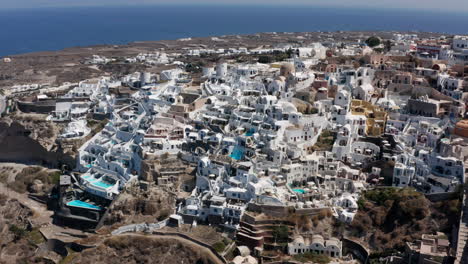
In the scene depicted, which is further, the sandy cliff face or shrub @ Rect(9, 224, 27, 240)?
the sandy cliff face

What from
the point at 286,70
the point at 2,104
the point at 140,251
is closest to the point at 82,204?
the point at 140,251

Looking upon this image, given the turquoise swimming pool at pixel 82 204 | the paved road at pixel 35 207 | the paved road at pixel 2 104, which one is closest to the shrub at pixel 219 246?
the turquoise swimming pool at pixel 82 204

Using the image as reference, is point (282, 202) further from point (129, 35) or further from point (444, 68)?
point (129, 35)

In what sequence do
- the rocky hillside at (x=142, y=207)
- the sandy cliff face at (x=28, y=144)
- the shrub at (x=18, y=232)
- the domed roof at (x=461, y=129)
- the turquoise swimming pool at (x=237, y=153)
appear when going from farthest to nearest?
the sandy cliff face at (x=28, y=144), the turquoise swimming pool at (x=237, y=153), the shrub at (x=18, y=232), the domed roof at (x=461, y=129), the rocky hillside at (x=142, y=207)

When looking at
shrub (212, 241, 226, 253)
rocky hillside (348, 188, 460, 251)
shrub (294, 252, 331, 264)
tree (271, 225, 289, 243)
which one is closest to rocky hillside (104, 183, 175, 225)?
shrub (212, 241, 226, 253)

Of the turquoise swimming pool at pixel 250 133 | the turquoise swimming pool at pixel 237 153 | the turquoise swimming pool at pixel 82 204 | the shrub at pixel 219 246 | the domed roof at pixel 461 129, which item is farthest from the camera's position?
the turquoise swimming pool at pixel 250 133

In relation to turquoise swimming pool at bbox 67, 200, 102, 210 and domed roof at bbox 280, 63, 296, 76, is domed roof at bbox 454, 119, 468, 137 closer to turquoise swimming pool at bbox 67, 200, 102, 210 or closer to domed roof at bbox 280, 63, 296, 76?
domed roof at bbox 280, 63, 296, 76

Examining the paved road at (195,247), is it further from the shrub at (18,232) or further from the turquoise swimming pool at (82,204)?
the shrub at (18,232)

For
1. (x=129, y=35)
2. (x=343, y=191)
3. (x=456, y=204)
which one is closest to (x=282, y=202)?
(x=343, y=191)
